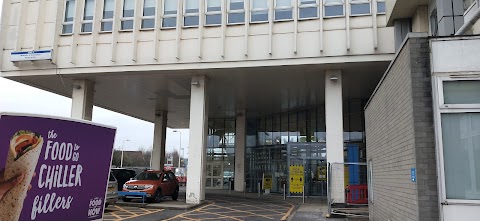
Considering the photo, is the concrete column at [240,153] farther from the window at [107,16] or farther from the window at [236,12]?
the window at [107,16]

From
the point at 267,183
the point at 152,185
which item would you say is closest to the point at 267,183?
the point at 267,183

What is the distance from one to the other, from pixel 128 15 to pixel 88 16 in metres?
2.11

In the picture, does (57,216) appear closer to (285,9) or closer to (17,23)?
A: (285,9)

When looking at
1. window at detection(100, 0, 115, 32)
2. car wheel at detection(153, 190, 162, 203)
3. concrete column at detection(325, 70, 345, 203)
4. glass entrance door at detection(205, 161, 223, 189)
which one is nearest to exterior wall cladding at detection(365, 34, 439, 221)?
concrete column at detection(325, 70, 345, 203)

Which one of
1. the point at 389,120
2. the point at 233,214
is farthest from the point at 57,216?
the point at 233,214

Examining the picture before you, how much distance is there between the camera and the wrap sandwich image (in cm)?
329

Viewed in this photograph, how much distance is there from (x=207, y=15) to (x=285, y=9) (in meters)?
3.50

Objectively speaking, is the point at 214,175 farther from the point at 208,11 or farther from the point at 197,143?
the point at 208,11

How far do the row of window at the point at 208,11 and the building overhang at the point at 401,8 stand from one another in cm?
309

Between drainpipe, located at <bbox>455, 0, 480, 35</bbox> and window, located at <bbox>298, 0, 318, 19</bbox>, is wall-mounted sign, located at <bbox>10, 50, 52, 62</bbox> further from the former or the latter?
drainpipe, located at <bbox>455, 0, 480, 35</bbox>

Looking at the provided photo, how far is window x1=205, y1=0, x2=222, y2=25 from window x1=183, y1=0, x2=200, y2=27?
52cm

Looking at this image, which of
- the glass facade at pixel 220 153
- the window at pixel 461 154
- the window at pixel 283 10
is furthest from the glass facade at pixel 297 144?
the window at pixel 461 154

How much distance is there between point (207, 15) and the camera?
18344 millimetres

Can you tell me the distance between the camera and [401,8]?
12.6m
